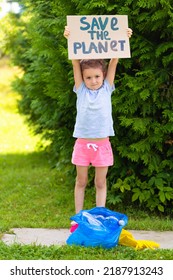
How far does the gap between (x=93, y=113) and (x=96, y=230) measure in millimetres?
1018

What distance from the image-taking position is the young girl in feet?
17.8

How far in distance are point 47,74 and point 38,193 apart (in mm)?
1813

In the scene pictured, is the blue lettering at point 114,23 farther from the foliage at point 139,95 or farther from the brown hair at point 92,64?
the foliage at point 139,95

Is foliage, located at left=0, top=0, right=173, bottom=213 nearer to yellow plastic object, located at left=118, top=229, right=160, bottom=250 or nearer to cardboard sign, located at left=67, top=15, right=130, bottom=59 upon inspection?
cardboard sign, located at left=67, top=15, right=130, bottom=59

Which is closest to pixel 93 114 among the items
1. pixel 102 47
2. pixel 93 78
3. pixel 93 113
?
pixel 93 113

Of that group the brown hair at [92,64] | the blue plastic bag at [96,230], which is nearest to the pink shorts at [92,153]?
the blue plastic bag at [96,230]

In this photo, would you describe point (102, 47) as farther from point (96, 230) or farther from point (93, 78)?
point (96, 230)

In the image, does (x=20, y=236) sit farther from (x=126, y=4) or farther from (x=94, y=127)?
(x=126, y=4)

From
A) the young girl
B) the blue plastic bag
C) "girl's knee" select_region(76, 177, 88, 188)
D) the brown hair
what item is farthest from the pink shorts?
the brown hair

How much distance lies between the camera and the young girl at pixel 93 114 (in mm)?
5418

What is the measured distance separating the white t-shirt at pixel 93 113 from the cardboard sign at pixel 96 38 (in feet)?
1.04

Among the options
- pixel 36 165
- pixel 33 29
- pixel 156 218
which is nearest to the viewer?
pixel 156 218

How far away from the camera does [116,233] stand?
16.9ft
